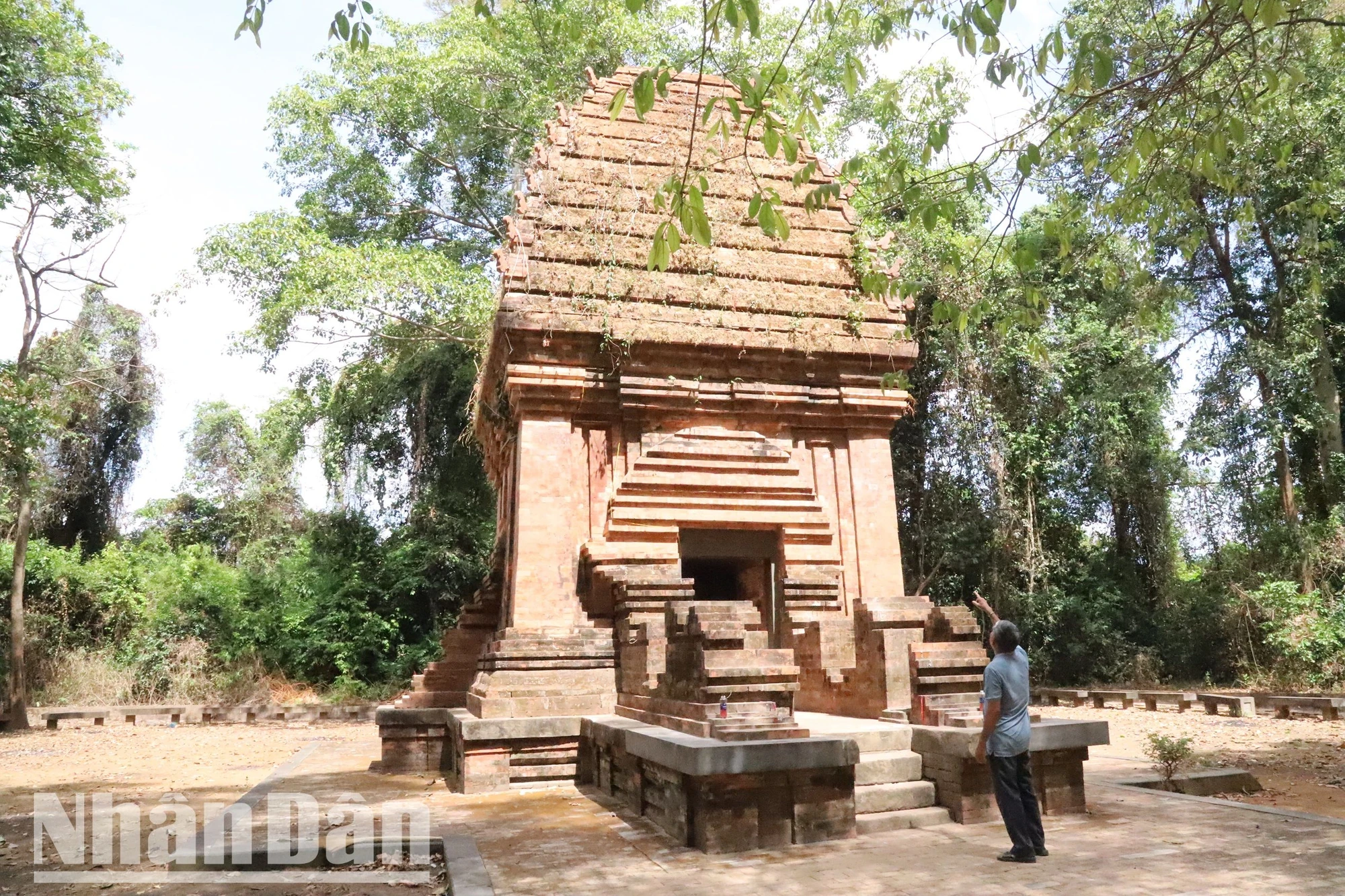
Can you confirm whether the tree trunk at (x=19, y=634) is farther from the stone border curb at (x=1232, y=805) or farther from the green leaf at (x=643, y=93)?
the stone border curb at (x=1232, y=805)

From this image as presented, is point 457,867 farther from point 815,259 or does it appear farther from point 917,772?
point 815,259

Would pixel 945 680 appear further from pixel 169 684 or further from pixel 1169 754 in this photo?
pixel 169 684

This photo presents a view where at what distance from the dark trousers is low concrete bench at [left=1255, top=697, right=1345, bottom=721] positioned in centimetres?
927

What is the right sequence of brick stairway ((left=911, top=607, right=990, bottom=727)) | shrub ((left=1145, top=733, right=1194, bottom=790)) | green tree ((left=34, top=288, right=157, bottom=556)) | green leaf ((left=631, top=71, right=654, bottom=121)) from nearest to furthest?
green leaf ((left=631, top=71, right=654, bottom=121)) → brick stairway ((left=911, top=607, right=990, bottom=727)) → shrub ((left=1145, top=733, right=1194, bottom=790)) → green tree ((left=34, top=288, right=157, bottom=556))

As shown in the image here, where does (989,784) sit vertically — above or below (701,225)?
below

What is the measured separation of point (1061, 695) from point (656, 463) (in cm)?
1074

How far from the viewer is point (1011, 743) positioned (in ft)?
15.9

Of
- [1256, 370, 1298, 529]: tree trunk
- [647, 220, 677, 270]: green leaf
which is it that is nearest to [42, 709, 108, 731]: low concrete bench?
[647, 220, 677, 270]: green leaf

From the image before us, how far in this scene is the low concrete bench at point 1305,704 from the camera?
11.5 metres

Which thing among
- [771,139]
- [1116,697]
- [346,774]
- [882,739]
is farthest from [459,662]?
[1116,697]

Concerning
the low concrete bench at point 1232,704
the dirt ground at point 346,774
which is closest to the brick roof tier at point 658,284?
the dirt ground at point 346,774

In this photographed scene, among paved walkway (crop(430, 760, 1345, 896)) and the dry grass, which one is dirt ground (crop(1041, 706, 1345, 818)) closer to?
paved walkway (crop(430, 760, 1345, 896))

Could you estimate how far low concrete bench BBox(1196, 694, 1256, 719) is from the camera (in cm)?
1233

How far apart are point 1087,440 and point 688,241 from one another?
11.9 metres
